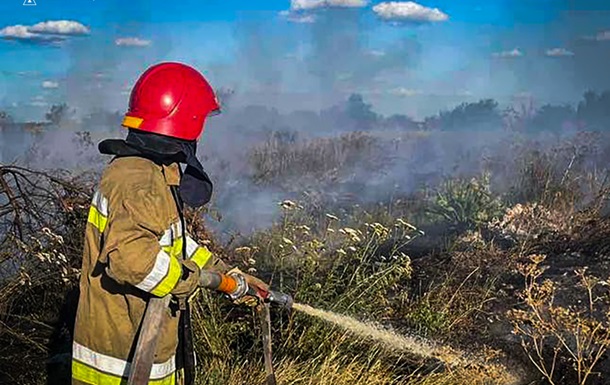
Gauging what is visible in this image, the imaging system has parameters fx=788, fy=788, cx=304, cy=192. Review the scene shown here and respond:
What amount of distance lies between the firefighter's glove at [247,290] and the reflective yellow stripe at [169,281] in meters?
0.38

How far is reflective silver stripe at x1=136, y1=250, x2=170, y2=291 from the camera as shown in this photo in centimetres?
276

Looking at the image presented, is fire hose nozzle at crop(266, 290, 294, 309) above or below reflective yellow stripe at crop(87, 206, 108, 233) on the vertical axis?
below

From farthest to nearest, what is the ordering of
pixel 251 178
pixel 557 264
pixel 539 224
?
pixel 251 178, pixel 539 224, pixel 557 264

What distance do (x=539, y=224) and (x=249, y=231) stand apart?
105 inches

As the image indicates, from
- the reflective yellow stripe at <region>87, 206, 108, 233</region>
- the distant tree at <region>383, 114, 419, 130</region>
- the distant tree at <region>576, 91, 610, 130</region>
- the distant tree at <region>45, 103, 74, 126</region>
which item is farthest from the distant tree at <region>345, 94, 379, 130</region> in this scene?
the reflective yellow stripe at <region>87, 206, 108, 233</region>

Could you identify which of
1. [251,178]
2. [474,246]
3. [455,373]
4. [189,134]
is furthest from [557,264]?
[189,134]

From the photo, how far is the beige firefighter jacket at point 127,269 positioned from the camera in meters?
2.73

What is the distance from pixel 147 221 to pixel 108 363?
0.66m

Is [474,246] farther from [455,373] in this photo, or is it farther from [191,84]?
[191,84]

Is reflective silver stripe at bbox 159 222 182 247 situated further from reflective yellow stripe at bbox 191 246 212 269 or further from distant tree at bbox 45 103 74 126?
distant tree at bbox 45 103 74 126

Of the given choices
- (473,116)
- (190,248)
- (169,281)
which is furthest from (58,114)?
(169,281)

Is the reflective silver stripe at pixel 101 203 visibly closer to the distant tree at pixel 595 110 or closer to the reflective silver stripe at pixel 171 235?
the reflective silver stripe at pixel 171 235

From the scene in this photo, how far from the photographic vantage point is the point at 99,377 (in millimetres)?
3088

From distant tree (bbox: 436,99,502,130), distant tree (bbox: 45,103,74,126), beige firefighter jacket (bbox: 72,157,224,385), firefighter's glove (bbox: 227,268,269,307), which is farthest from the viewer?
distant tree (bbox: 436,99,502,130)
